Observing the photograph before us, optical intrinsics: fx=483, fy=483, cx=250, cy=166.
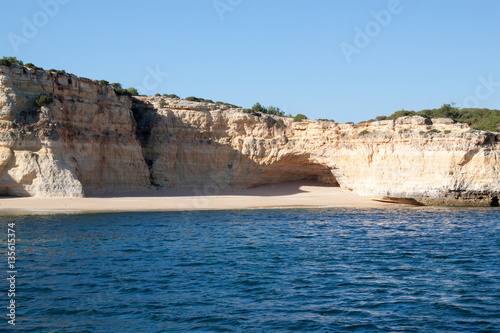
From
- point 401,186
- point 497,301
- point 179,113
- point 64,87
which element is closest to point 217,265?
point 497,301

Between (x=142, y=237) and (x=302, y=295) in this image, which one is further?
(x=142, y=237)

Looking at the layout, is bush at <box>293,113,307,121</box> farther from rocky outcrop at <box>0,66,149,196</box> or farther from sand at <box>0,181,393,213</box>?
rocky outcrop at <box>0,66,149,196</box>

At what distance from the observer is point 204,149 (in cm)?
3944

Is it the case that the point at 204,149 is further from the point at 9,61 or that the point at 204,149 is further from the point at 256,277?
the point at 256,277

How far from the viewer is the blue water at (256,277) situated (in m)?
10.0

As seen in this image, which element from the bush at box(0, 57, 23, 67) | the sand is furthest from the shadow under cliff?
the bush at box(0, 57, 23, 67)

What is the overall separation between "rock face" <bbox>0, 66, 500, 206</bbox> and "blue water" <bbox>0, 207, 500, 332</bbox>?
25.9 feet

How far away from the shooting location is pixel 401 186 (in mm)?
32750

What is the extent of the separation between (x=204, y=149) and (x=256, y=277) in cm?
2672

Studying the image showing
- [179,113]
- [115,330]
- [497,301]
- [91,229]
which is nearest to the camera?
[115,330]

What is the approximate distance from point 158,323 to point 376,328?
4.38 m

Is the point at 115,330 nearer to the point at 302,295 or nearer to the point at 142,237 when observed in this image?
the point at 302,295
